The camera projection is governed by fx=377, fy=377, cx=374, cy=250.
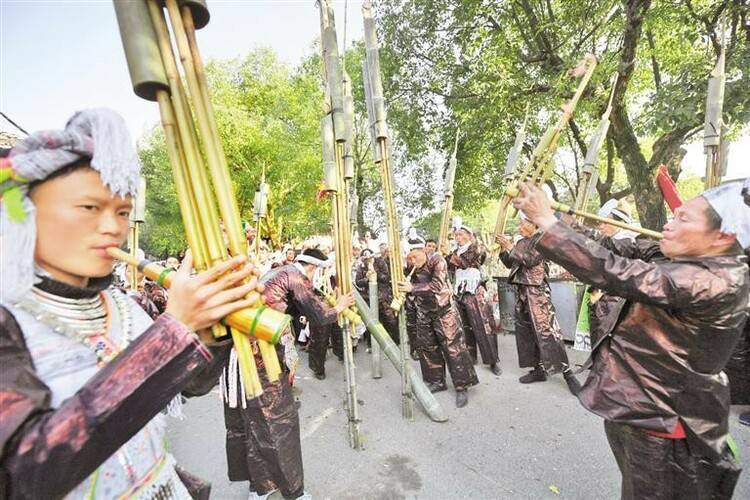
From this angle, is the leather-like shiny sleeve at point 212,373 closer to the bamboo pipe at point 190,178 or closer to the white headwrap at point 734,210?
the bamboo pipe at point 190,178

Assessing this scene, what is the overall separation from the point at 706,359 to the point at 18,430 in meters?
2.60

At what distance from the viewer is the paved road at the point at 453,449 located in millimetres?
3189

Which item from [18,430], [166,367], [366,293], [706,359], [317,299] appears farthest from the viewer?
[366,293]

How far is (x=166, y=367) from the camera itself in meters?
0.87

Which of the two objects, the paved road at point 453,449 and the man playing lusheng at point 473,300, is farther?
the man playing lusheng at point 473,300

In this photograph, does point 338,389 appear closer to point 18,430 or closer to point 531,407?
point 531,407

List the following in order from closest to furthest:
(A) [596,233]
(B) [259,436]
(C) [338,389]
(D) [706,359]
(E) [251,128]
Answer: (D) [706,359] → (B) [259,436] → (A) [596,233] → (C) [338,389] → (E) [251,128]

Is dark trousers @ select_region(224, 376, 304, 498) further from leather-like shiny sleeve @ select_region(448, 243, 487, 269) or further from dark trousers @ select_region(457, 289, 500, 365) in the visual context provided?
leather-like shiny sleeve @ select_region(448, 243, 487, 269)

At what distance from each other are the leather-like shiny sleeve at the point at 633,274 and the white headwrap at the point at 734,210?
8.6 inches

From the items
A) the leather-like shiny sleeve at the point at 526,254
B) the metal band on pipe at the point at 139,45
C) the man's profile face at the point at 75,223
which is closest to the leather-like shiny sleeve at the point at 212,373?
the man's profile face at the point at 75,223

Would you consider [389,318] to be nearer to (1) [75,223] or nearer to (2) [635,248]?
(2) [635,248]

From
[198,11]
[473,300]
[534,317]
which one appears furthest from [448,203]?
[198,11]

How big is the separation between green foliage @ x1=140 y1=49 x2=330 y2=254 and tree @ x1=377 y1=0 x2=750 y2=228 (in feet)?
22.6

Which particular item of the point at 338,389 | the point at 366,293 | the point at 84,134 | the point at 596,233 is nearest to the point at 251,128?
the point at 366,293
